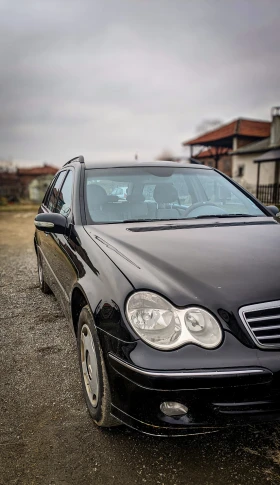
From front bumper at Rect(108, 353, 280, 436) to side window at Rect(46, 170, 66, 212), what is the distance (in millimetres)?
2666

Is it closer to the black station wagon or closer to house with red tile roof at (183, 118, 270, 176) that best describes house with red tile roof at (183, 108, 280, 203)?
house with red tile roof at (183, 118, 270, 176)

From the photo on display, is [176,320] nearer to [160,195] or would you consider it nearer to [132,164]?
[160,195]

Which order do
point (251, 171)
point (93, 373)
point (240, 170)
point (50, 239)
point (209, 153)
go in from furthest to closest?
point (209, 153) → point (240, 170) → point (251, 171) → point (50, 239) → point (93, 373)

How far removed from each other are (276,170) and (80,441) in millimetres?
28287

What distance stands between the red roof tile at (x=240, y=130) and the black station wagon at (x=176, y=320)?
3371 centimetres

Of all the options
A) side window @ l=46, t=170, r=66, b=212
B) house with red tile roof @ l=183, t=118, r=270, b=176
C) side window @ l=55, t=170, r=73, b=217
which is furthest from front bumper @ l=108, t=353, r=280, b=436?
house with red tile roof @ l=183, t=118, r=270, b=176

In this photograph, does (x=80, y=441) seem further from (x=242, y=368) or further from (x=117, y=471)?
(x=242, y=368)

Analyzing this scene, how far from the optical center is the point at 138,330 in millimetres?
1738

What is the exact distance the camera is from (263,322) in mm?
1730

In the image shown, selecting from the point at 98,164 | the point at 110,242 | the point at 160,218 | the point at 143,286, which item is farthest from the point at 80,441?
the point at 98,164

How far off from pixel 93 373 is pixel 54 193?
2.55m

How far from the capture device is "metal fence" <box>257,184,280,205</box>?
2104 centimetres

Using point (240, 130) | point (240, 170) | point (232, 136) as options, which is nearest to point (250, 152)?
point (240, 170)

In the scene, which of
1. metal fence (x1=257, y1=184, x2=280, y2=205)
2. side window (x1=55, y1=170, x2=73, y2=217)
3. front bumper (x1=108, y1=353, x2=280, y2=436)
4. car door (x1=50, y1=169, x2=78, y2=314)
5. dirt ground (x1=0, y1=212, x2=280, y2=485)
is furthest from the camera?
metal fence (x1=257, y1=184, x2=280, y2=205)
